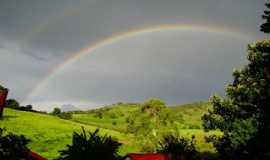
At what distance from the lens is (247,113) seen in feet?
185

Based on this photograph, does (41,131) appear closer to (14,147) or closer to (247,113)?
(247,113)

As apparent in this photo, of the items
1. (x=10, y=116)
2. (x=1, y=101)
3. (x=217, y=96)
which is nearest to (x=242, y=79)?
(x=217, y=96)

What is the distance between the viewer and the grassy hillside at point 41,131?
81.4 m

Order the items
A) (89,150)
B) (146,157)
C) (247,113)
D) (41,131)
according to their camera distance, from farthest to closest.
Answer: (41,131), (247,113), (146,157), (89,150)

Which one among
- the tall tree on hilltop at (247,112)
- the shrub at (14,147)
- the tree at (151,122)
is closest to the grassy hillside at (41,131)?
the tree at (151,122)

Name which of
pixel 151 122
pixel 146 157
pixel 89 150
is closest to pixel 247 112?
pixel 151 122

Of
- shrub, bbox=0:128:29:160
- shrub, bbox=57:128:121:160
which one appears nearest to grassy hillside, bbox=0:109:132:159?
shrub, bbox=57:128:121:160

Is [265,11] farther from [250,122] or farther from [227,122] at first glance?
[227,122]

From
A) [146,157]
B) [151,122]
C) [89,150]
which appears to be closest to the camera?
[89,150]

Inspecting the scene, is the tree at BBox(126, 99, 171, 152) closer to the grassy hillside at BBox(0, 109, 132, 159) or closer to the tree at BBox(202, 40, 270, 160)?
the tree at BBox(202, 40, 270, 160)

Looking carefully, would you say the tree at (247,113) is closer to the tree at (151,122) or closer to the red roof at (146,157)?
the tree at (151,122)

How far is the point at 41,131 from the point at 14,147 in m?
83.5

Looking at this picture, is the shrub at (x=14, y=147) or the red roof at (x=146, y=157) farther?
the red roof at (x=146, y=157)

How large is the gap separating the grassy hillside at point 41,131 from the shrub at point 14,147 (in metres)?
58.8
